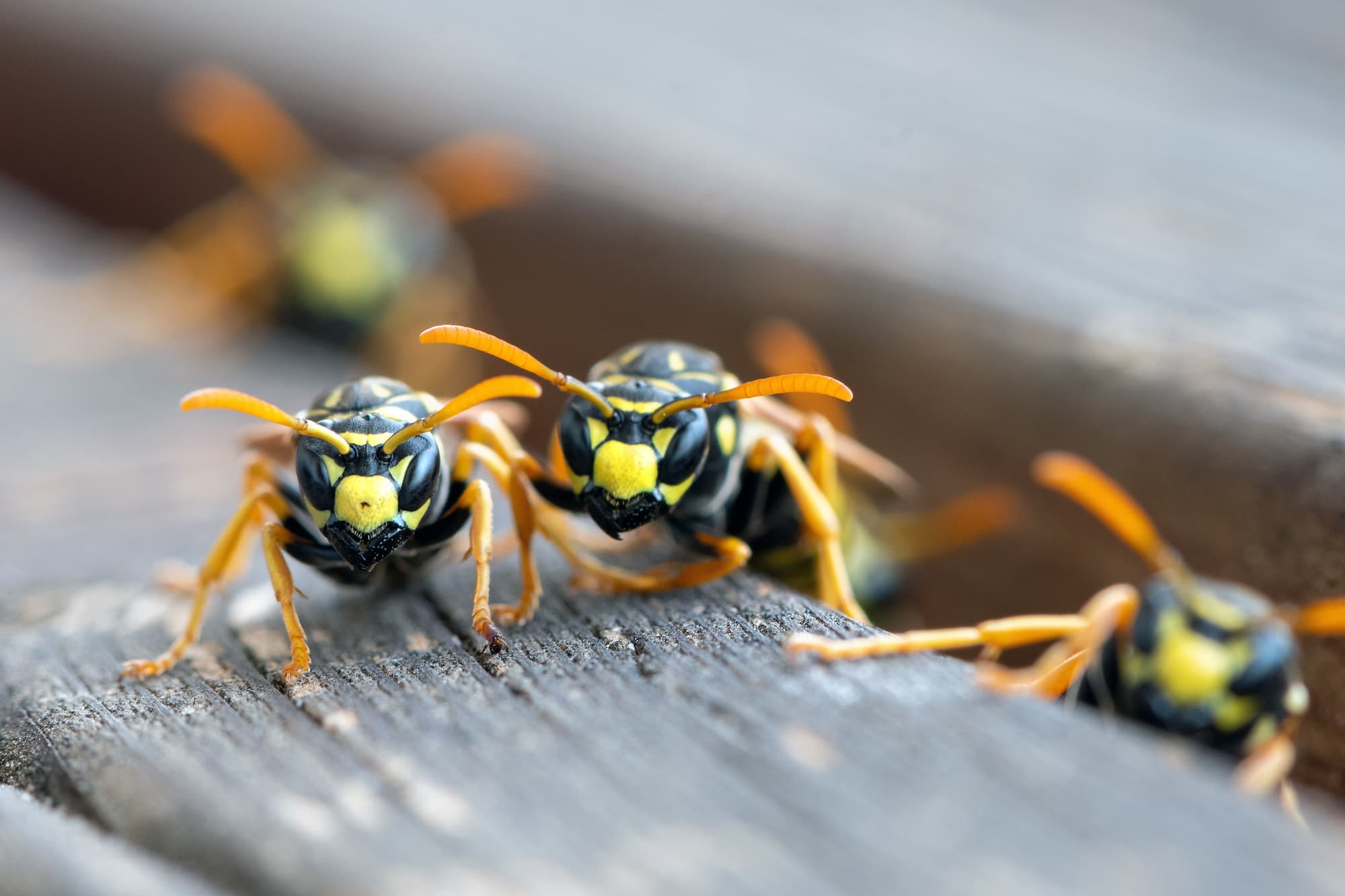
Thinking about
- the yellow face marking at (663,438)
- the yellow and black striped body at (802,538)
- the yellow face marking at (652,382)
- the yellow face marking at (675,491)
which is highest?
the yellow face marking at (652,382)

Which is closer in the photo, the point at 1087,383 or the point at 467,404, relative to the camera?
the point at 467,404

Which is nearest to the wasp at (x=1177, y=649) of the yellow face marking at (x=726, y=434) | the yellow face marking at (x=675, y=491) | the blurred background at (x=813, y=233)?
the blurred background at (x=813, y=233)

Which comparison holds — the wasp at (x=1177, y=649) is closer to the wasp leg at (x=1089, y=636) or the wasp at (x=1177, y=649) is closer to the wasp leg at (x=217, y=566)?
the wasp leg at (x=1089, y=636)

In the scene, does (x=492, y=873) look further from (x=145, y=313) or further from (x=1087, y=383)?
(x=145, y=313)

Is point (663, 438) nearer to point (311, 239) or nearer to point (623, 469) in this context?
point (623, 469)

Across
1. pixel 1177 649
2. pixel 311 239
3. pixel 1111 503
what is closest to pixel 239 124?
pixel 311 239

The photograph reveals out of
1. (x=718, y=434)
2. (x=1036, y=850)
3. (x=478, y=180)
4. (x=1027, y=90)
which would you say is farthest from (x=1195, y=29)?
(x=1036, y=850)

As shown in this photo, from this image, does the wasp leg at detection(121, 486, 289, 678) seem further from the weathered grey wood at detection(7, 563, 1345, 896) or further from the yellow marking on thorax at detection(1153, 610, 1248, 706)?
the yellow marking on thorax at detection(1153, 610, 1248, 706)
